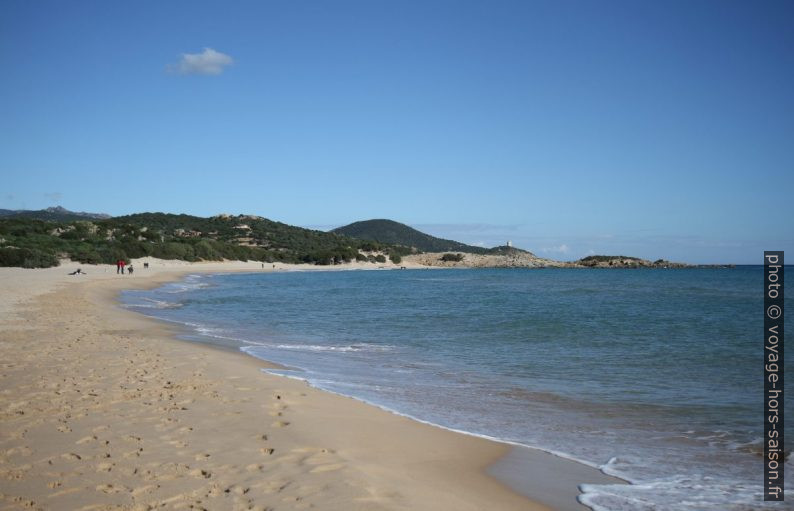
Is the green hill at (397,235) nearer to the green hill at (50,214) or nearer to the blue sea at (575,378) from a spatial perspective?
the green hill at (50,214)

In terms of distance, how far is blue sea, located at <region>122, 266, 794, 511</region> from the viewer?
595 centimetres

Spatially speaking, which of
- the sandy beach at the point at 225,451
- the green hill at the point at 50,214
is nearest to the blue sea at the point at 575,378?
the sandy beach at the point at 225,451

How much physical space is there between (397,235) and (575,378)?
179699mm

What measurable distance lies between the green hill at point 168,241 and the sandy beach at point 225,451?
40376 mm

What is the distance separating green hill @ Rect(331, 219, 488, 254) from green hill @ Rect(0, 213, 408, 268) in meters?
43.5

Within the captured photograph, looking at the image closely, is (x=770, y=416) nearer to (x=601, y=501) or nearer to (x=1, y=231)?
(x=601, y=501)

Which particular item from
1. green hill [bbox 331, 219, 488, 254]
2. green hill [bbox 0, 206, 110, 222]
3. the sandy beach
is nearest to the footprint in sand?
the sandy beach

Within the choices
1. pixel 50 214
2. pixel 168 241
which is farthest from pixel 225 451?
pixel 50 214

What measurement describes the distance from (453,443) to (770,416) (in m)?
5.00

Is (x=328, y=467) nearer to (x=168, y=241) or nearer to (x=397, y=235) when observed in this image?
(x=168, y=241)

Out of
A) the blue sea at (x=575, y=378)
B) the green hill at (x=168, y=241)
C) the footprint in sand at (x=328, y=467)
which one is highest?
the green hill at (x=168, y=241)

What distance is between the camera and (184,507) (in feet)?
13.4

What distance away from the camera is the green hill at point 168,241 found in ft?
168

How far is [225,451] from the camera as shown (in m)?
5.40
